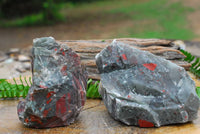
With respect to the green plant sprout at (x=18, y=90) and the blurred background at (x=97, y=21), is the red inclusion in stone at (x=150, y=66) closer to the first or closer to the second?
the green plant sprout at (x=18, y=90)

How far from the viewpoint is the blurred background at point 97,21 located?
27.7 ft

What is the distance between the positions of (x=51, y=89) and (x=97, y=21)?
8.64 meters

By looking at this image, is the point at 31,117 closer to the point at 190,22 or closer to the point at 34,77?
the point at 34,77

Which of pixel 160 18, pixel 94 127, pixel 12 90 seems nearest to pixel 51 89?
pixel 94 127

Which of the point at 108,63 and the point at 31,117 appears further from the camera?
the point at 108,63

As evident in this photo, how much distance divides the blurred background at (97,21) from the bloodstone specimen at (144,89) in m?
5.48

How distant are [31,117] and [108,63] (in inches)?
30.4

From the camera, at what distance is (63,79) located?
220 cm

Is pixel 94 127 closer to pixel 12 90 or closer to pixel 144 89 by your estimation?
pixel 144 89

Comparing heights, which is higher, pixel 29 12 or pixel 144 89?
pixel 29 12

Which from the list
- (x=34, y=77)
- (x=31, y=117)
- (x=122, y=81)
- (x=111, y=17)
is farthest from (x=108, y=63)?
(x=111, y=17)

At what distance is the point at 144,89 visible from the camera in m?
2.28

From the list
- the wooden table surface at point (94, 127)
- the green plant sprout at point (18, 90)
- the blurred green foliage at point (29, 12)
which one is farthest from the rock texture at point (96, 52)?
the blurred green foliage at point (29, 12)

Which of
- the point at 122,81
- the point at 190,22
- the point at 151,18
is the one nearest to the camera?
the point at 122,81
